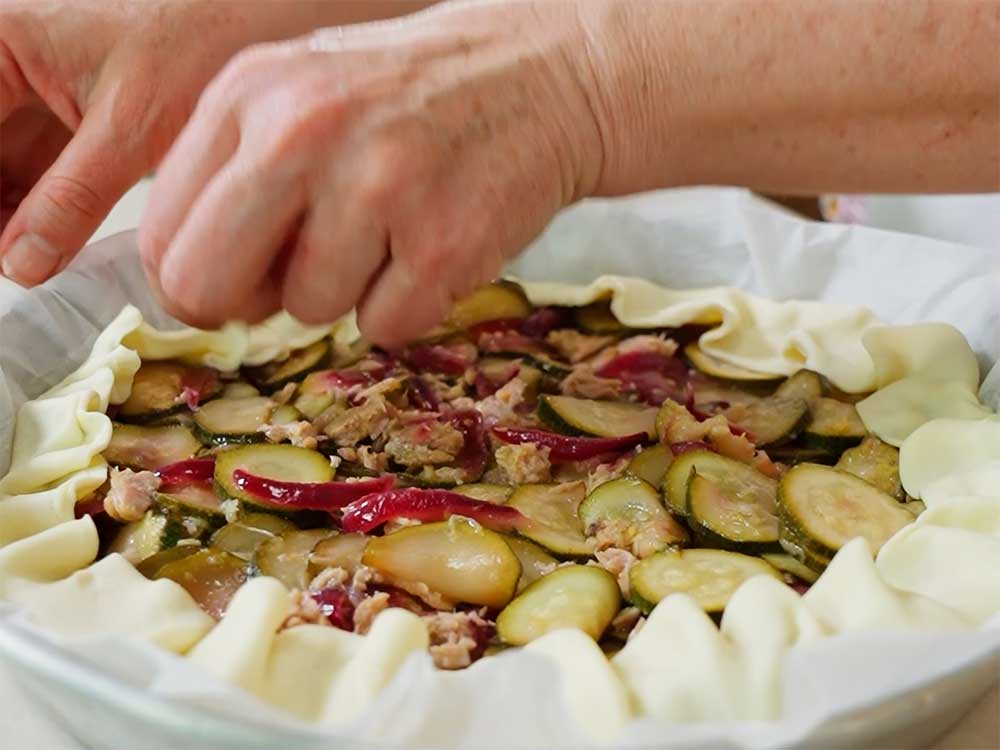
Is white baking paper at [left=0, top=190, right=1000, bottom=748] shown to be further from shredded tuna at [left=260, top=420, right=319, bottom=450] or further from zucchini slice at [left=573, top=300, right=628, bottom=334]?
shredded tuna at [left=260, top=420, right=319, bottom=450]

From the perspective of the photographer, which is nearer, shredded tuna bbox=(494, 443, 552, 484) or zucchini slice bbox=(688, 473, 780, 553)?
zucchini slice bbox=(688, 473, 780, 553)

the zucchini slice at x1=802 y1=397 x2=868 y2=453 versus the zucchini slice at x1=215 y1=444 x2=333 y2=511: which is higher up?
the zucchini slice at x1=215 y1=444 x2=333 y2=511

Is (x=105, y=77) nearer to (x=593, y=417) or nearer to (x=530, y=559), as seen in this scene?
(x=593, y=417)

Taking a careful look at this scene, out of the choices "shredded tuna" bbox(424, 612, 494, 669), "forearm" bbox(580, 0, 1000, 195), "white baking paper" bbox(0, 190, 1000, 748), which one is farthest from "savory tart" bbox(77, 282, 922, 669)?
"forearm" bbox(580, 0, 1000, 195)

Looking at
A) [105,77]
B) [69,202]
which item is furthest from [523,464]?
[105,77]

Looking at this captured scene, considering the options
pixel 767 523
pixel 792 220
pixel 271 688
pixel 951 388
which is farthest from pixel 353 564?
pixel 792 220

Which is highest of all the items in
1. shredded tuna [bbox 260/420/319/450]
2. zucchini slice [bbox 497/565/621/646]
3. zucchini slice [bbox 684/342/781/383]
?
zucchini slice [bbox 497/565/621/646]

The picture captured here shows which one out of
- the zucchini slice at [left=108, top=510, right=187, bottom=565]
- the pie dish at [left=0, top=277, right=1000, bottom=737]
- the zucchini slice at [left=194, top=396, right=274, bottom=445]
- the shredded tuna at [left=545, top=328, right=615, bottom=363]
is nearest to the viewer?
the pie dish at [left=0, top=277, right=1000, bottom=737]

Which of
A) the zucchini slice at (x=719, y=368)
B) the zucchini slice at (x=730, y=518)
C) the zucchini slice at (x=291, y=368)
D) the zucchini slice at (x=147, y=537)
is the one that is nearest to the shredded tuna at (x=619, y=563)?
the zucchini slice at (x=730, y=518)
